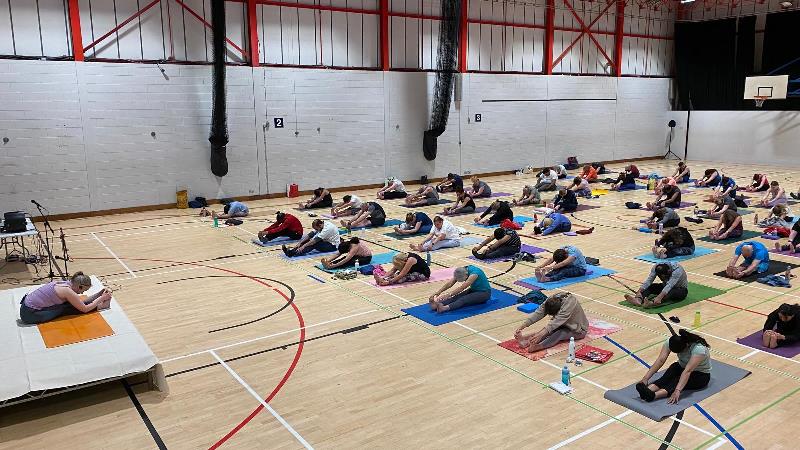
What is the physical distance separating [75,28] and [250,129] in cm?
657

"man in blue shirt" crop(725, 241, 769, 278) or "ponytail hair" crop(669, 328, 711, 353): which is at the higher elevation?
"ponytail hair" crop(669, 328, 711, 353)

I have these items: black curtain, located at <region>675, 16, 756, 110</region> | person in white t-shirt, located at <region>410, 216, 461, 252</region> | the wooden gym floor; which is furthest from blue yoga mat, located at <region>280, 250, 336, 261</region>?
black curtain, located at <region>675, 16, 756, 110</region>

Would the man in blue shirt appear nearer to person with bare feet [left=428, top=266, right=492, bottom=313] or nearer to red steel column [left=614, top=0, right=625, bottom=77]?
person with bare feet [left=428, top=266, right=492, bottom=313]

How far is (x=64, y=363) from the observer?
25.0 ft

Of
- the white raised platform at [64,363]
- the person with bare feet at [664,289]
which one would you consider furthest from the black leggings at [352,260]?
the person with bare feet at [664,289]

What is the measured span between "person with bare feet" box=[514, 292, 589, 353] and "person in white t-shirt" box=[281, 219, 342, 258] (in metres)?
7.18

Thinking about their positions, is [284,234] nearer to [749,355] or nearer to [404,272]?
[404,272]

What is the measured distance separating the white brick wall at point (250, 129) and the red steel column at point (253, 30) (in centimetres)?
47

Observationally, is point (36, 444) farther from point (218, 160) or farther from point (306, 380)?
point (218, 160)

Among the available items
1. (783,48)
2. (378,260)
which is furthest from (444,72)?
(783,48)

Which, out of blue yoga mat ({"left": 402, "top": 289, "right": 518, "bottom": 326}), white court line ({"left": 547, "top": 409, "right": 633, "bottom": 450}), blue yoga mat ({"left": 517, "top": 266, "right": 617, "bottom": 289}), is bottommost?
white court line ({"left": 547, "top": 409, "right": 633, "bottom": 450})

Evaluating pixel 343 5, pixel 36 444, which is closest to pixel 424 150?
pixel 343 5

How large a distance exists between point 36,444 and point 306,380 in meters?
3.07

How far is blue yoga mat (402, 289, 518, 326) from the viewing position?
10.3m
